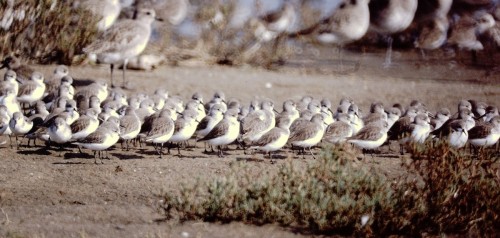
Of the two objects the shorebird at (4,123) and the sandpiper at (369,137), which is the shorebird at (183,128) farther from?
the shorebird at (4,123)

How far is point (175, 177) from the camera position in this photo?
34.4 feet

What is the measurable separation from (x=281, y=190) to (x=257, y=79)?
976 centimetres

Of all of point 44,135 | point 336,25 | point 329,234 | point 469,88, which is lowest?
point 329,234

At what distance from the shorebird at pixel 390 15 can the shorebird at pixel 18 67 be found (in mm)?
8663

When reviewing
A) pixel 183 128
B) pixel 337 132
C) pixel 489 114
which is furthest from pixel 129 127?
pixel 489 114

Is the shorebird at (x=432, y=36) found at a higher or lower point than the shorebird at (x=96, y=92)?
higher

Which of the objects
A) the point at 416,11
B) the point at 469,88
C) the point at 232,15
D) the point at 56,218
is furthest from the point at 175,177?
the point at 416,11

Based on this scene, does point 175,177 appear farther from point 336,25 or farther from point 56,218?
point 336,25

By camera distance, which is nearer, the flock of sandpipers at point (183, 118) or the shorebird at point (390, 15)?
the flock of sandpipers at point (183, 118)

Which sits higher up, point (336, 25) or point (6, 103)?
point (336, 25)

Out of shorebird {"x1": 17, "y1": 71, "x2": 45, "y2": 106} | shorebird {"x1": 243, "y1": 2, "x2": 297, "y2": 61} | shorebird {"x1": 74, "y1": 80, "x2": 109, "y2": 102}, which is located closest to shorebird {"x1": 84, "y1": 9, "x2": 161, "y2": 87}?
shorebird {"x1": 74, "y1": 80, "x2": 109, "y2": 102}

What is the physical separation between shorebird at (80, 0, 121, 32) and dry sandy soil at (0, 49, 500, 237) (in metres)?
1.11

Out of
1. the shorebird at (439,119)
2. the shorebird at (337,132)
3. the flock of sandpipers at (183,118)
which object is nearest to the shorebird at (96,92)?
the flock of sandpipers at (183,118)

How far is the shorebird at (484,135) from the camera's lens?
12.1 meters
